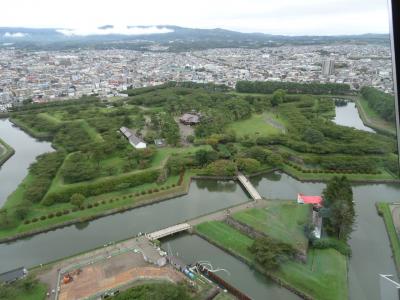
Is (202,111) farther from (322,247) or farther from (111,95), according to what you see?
(322,247)

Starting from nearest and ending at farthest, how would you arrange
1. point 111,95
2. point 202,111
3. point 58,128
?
point 58,128 < point 202,111 < point 111,95

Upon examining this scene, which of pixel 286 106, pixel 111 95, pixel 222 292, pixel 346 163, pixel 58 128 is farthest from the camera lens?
pixel 111 95

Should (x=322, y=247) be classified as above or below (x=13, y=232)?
above

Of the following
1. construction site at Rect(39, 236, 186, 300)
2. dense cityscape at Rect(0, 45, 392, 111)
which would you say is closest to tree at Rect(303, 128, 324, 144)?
construction site at Rect(39, 236, 186, 300)

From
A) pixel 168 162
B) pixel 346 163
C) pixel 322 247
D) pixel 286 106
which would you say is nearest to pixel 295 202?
pixel 322 247

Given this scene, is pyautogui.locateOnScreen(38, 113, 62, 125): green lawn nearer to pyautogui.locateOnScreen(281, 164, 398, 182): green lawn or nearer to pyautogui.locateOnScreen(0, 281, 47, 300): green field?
pyautogui.locateOnScreen(0, 281, 47, 300): green field

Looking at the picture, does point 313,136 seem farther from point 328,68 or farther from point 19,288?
point 328,68
